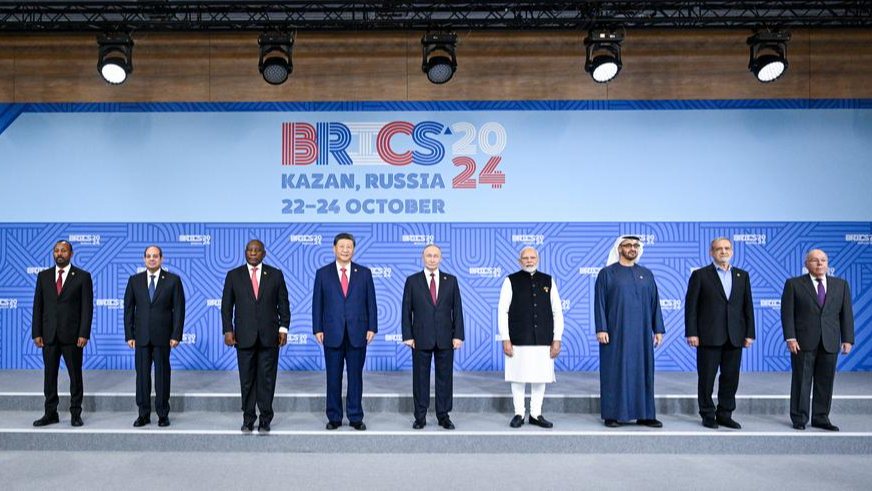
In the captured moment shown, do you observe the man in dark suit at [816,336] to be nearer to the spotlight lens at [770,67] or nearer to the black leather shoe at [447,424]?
the spotlight lens at [770,67]

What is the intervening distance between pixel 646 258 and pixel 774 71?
86.3 inches

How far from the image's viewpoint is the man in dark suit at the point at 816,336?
452 cm

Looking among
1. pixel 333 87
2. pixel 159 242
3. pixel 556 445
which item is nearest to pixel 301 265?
pixel 159 242

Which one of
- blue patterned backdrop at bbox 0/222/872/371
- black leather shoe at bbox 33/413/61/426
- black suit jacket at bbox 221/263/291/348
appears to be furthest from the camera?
blue patterned backdrop at bbox 0/222/872/371

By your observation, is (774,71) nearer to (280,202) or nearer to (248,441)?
(280,202)

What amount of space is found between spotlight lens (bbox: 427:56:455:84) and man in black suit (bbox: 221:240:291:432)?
2584 mm

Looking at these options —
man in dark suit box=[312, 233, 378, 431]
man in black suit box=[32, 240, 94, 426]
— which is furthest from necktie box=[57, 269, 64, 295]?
man in dark suit box=[312, 233, 378, 431]

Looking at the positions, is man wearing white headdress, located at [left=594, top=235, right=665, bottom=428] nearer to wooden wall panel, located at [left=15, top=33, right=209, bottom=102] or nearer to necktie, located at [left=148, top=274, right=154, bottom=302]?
necktie, located at [left=148, top=274, right=154, bottom=302]

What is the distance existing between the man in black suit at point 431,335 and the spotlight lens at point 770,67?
12.7ft

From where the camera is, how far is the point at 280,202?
21.9 ft

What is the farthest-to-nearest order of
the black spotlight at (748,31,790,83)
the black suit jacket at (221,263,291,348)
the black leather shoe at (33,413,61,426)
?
1. the black spotlight at (748,31,790,83)
2. the black leather shoe at (33,413,61,426)
3. the black suit jacket at (221,263,291,348)

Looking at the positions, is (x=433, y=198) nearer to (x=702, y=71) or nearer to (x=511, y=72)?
(x=511, y=72)

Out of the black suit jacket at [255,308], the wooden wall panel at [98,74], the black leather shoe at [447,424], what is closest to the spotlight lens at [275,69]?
the wooden wall panel at [98,74]

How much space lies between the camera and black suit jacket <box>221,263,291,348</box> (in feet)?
14.5
